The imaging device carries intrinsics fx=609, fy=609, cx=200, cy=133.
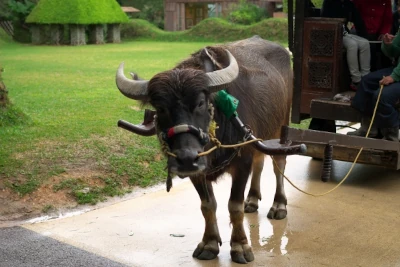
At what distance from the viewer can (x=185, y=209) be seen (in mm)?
5789

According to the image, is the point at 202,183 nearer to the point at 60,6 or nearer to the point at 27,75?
the point at 27,75

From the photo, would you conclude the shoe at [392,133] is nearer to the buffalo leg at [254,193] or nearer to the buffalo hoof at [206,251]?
the buffalo leg at [254,193]

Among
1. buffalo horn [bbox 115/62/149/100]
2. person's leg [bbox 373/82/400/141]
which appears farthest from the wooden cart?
buffalo horn [bbox 115/62/149/100]

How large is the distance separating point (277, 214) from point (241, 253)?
3.53 ft

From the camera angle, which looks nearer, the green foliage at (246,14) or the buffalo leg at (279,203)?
the buffalo leg at (279,203)

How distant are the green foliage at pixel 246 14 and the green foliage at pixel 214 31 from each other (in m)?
1.21

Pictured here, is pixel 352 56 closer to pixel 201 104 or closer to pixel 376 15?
pixel 376 15

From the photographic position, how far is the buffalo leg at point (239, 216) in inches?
179

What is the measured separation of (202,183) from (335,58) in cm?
242

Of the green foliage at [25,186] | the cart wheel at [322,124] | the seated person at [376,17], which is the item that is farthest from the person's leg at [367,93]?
the green foliage at [25,186]

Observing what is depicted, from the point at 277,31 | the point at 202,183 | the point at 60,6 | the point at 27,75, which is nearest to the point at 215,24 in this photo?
the point at 277,31

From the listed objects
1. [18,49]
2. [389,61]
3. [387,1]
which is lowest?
[18,49]

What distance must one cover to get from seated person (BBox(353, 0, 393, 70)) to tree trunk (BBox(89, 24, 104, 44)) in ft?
68.8

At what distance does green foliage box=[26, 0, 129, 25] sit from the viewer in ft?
82.3
